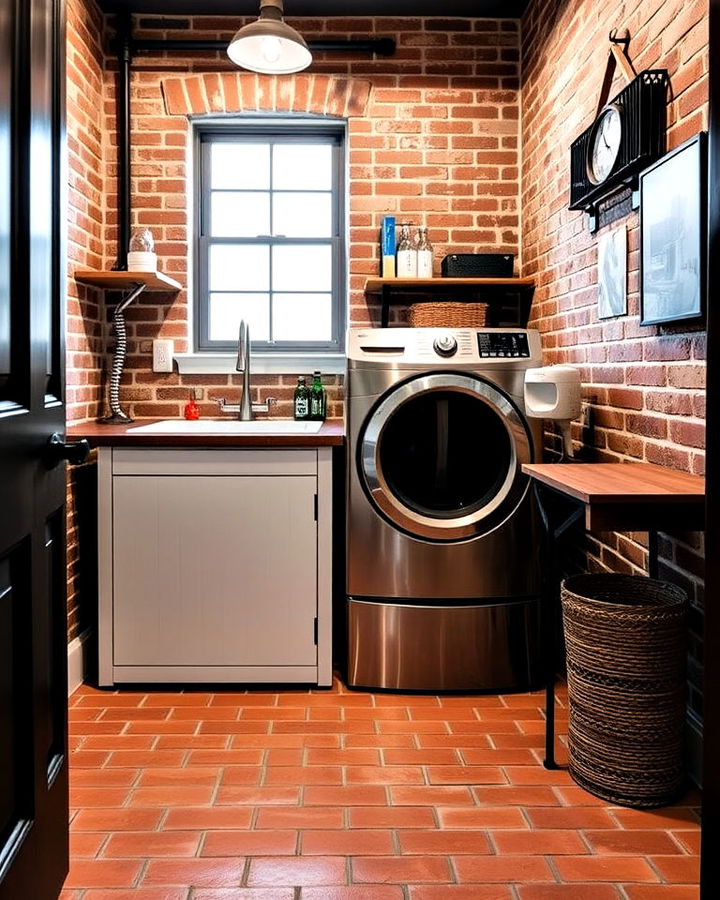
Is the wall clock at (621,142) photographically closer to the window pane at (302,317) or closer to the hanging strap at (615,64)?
the hanging strap at (615,64)

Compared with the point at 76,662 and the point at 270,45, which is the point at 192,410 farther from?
the point at 270,45

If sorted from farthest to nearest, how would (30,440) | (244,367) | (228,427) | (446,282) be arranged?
(244,367) < (446,282) < (228,427) < (30,440)

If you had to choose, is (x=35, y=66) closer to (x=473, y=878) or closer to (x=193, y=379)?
(x=473, y=878)

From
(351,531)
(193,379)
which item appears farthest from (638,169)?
(193,379)

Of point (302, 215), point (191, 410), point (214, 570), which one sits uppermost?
point (302, 215)

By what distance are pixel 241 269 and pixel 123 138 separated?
0.73 meters

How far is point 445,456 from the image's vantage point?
3.16m

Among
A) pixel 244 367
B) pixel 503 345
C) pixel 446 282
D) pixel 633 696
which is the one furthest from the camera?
pixel 244 367

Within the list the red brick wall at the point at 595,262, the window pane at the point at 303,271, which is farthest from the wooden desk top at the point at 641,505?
the window pane at the point at 303,271

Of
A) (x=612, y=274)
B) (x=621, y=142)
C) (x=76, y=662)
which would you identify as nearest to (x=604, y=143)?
(x=621, y=142)

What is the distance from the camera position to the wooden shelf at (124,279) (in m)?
3.42

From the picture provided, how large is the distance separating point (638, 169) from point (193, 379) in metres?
2.12

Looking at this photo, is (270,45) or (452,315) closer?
(270,45)

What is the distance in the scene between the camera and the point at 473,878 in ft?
6.27
